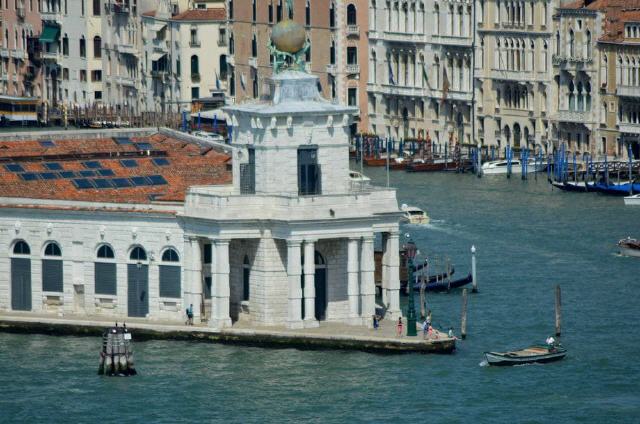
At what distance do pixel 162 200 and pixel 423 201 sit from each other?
1618 inches

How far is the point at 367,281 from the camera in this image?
9256cm

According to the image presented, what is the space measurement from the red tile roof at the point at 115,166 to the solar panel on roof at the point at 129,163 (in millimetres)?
125

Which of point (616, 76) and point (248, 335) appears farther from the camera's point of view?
point (616, 76)

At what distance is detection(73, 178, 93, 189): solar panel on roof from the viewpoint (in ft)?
325

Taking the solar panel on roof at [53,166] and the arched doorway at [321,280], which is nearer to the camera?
the arched doorway at [321,280]

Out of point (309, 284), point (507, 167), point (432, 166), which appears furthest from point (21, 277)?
point (432, 166)

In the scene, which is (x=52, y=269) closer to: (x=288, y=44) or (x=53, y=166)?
(x=53, y=166)

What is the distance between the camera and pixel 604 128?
498 ft

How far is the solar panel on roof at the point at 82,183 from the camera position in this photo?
99062 millimetres

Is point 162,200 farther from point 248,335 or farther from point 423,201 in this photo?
point 423,201

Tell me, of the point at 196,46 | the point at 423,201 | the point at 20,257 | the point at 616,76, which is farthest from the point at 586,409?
the point at 196,46

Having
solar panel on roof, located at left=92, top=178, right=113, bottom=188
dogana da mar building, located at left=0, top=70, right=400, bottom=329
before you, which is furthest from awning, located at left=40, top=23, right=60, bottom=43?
dogana da mar building, located at left=0, top=70, right=400, bottom=329

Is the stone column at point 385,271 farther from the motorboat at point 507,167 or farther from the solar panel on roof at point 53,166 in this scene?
the motorboat at point 507,167

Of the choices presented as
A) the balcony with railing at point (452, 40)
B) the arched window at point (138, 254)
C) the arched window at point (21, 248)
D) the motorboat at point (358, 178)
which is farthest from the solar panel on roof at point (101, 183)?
the balcony with railing at point (452, 40)
